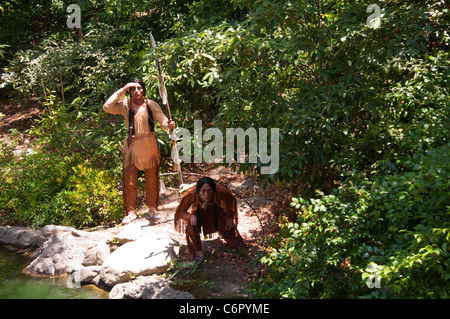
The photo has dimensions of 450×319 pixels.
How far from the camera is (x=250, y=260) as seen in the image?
5.25 m

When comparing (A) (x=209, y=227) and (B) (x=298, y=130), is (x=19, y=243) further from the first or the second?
(B) (x=298, y=130)

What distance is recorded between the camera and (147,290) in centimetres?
461

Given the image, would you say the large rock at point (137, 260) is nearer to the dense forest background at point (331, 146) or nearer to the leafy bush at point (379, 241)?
the dense forest background at point (331, 146)

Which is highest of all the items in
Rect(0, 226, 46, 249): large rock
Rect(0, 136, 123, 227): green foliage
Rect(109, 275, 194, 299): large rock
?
Rect(0, 136, 123, 227): green foliage

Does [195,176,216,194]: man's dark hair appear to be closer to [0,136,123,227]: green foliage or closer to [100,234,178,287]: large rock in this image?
[100,234,178,287]: large rock

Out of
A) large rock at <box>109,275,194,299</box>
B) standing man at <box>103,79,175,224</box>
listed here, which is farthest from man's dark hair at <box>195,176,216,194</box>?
standing man at <box>103,79,175,224</box>

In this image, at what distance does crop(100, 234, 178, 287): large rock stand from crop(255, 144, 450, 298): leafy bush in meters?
1.27

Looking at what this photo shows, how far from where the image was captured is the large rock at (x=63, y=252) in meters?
5.58

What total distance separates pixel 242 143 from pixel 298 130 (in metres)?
0.62

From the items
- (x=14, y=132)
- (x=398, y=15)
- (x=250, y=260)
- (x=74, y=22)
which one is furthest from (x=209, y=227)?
(x=74, y=22)

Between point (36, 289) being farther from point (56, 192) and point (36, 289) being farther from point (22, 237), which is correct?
point (56, 192)

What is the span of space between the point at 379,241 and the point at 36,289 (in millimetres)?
3611

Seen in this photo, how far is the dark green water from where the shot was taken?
5023 millimetres

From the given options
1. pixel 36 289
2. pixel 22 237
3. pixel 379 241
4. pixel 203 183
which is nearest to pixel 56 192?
pixel 22 237
